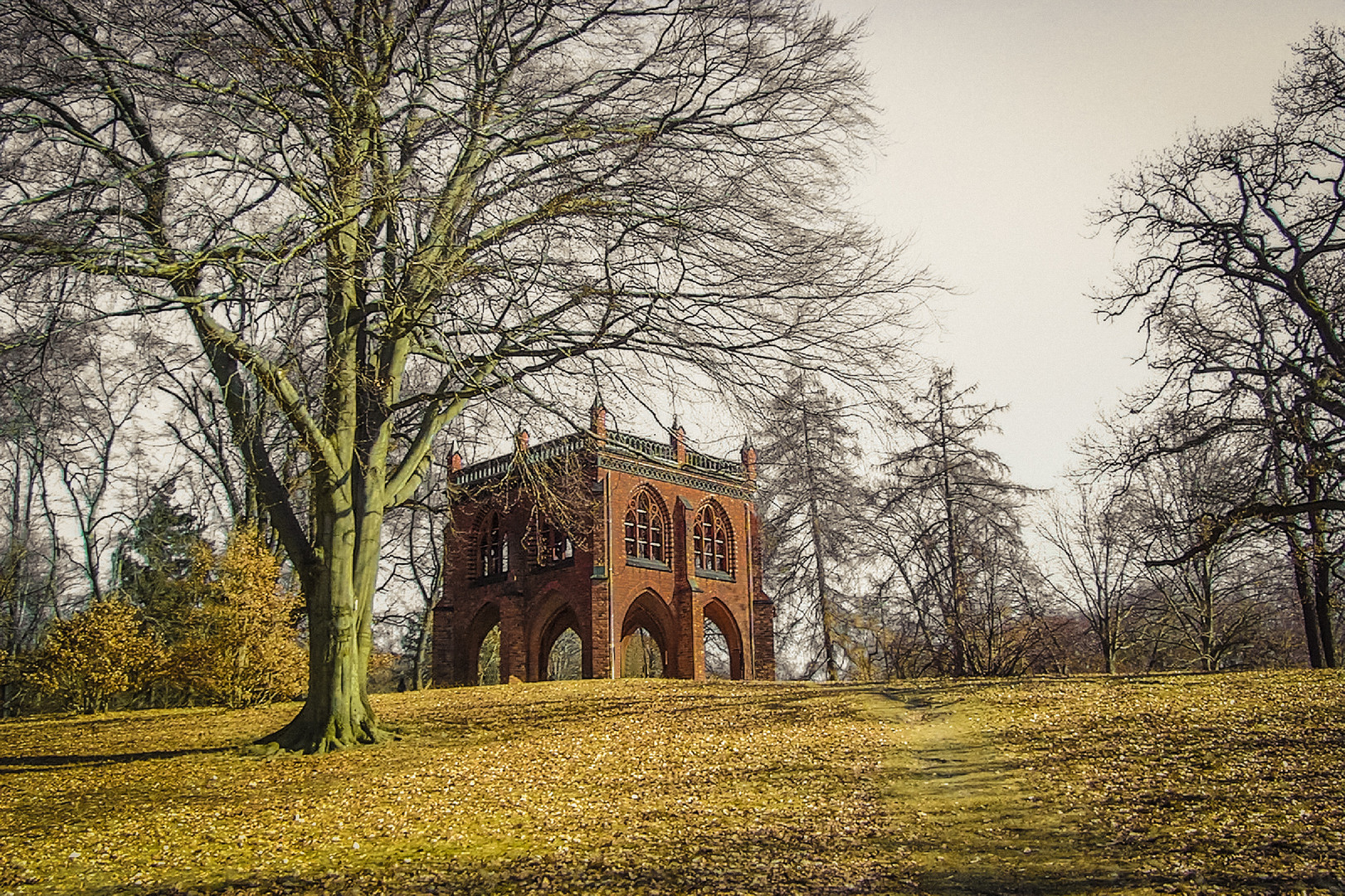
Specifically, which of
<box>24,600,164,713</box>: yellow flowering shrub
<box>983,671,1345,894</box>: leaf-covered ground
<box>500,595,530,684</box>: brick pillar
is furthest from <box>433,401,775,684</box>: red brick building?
<box>983,671,1345,894</box>: leaf-covered ground

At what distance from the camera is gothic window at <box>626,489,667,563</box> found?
30.6 m

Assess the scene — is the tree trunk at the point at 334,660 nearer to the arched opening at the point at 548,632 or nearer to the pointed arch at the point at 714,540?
the arched opening at the point at 548,632

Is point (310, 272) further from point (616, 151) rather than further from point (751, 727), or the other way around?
point (751, 727)

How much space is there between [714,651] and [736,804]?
37.9 meters

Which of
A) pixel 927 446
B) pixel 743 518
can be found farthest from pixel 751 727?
pixel 743 518

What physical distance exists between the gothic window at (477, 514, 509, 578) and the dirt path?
2226 centimetres

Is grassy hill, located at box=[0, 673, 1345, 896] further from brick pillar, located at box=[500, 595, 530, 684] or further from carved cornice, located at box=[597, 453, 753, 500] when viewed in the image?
brick pillar, located at box=[500, 595, 530, 684]

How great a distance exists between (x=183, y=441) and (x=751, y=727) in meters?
8.27

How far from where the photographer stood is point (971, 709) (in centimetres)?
1381

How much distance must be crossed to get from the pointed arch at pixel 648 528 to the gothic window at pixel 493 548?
15.8ft

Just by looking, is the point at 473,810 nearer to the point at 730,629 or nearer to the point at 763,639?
the point at 730,629

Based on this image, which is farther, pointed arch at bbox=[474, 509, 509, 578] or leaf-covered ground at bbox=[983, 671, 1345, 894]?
pointed arch at bbox=[474, 509, 509, 578]

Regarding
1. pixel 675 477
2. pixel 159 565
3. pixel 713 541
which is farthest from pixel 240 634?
pixel 713 541

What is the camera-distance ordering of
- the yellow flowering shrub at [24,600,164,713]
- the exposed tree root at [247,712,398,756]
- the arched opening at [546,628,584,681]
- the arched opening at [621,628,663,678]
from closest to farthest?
the exposed tree root at [247,712,398,756] < the yellow flowering shrub at [24,600,164,713] < the arched opening at [621,628,663,678] < the arched opening at [546,628,584,681]
